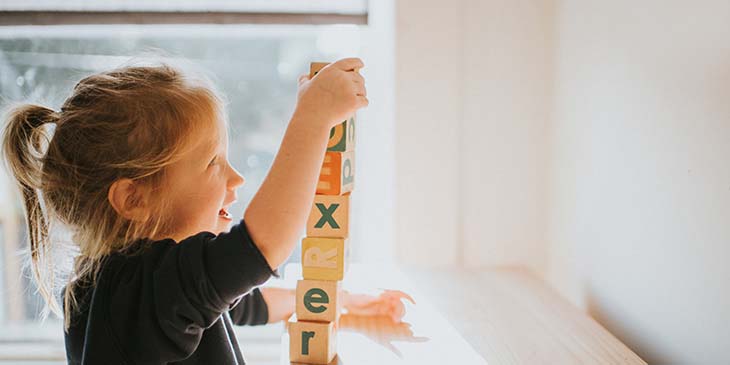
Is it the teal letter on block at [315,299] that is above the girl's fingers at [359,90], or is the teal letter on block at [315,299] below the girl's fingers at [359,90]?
below

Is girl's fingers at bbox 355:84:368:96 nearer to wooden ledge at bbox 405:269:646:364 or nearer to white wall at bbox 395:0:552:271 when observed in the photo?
wooden ledge at bbox 405:269:646:364

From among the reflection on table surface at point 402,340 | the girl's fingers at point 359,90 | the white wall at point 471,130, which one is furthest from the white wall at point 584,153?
the girl's fingers at point 359,90

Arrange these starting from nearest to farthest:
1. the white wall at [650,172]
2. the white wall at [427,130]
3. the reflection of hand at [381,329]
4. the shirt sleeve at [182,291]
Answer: the shirt sleeve at [182,291], the white wall at [650,172], the reflection of hand at [381,329], the white wall at [427,130]

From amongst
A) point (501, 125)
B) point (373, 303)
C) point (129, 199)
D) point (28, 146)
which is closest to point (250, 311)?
point (373, 303)

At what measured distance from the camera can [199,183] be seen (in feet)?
3.02

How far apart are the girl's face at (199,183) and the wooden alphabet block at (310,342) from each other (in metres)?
0.19

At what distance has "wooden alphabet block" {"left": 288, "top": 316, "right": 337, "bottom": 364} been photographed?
901mm

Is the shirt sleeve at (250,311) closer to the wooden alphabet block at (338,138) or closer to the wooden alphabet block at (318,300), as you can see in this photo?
the wooden alphabet block at (318,300)

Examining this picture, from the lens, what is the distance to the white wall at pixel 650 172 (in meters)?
0.88

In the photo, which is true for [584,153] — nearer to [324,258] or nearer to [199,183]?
[324,258]

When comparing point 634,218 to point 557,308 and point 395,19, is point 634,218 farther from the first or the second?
point 395,19

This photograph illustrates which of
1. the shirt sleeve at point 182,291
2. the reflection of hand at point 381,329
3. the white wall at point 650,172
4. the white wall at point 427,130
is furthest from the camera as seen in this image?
the white wall at point 427,130

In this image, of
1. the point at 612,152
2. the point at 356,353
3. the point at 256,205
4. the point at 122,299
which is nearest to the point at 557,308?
the point at 612,152

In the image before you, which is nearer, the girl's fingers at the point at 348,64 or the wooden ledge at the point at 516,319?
the girl's fingers at the point at 348,64
